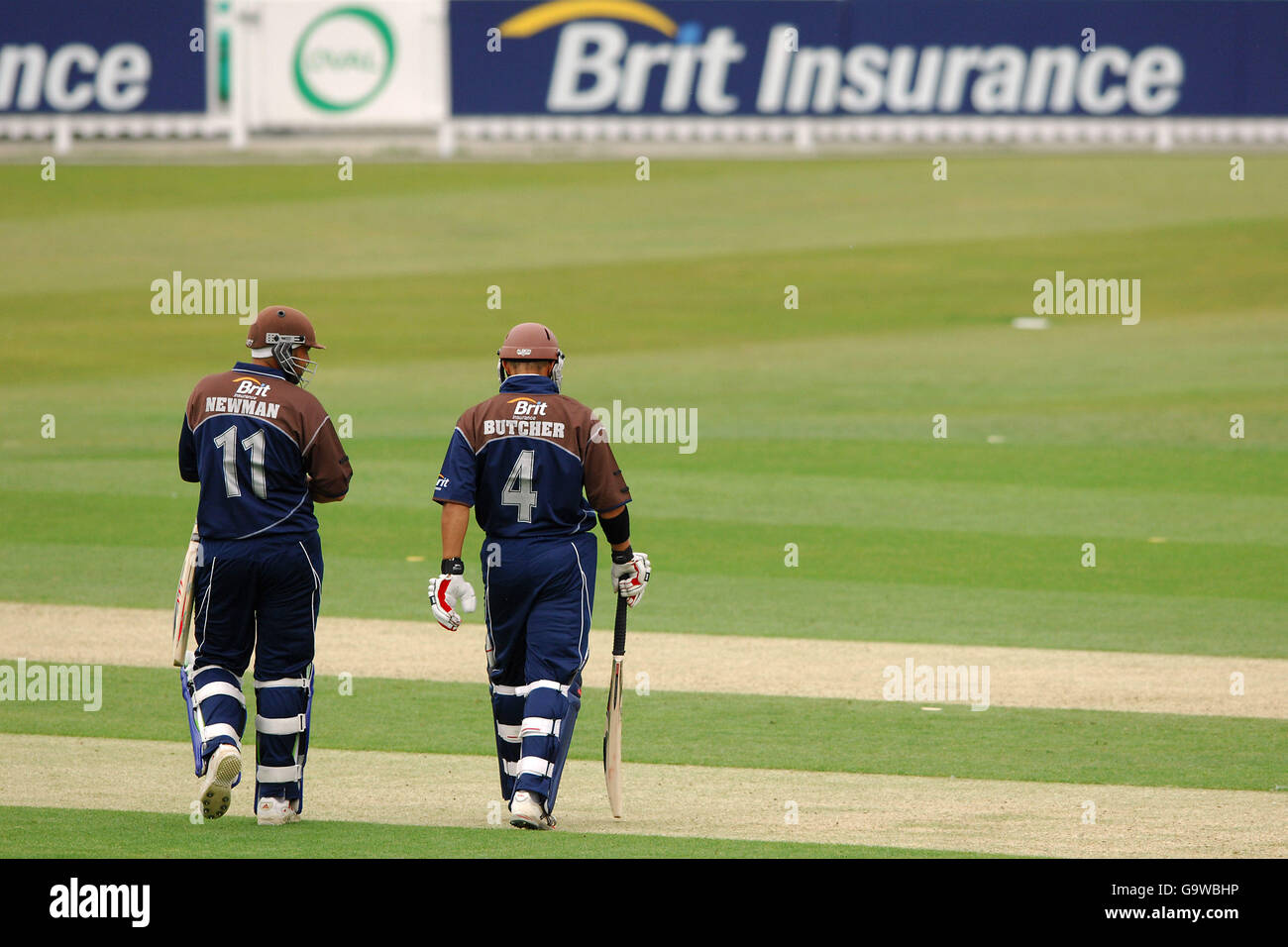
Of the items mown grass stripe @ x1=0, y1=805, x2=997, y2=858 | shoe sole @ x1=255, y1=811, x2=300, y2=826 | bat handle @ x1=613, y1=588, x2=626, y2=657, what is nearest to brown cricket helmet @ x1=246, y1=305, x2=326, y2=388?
bat handle @ x1=613, y1=588, x2=626, y2=657

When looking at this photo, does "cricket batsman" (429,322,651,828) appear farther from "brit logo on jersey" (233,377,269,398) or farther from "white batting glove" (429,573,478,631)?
"brit logo on jersey" (233,377,269,398)

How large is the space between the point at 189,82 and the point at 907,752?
27.2m

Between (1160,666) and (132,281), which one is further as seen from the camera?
(132,281)

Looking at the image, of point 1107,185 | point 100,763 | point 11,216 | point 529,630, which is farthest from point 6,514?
point 1107,185

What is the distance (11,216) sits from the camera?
3148 centimetres

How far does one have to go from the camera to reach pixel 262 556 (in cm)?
762

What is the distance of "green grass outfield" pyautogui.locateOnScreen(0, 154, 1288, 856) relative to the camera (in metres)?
10.2

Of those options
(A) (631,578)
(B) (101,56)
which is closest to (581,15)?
(B) (101,56)

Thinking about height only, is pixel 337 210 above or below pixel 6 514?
above

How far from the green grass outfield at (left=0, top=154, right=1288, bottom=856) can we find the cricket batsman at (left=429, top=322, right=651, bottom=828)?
2.68ft

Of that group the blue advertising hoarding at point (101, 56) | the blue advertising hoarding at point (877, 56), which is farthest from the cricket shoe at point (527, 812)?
the blue advertising hoarding at point (101, 56)

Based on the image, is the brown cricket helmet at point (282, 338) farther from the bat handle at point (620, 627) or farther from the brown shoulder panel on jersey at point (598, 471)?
the bat handle at point (620, 627)

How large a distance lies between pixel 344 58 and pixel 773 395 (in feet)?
46.5

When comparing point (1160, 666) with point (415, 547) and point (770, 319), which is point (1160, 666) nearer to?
point (415, 547)
